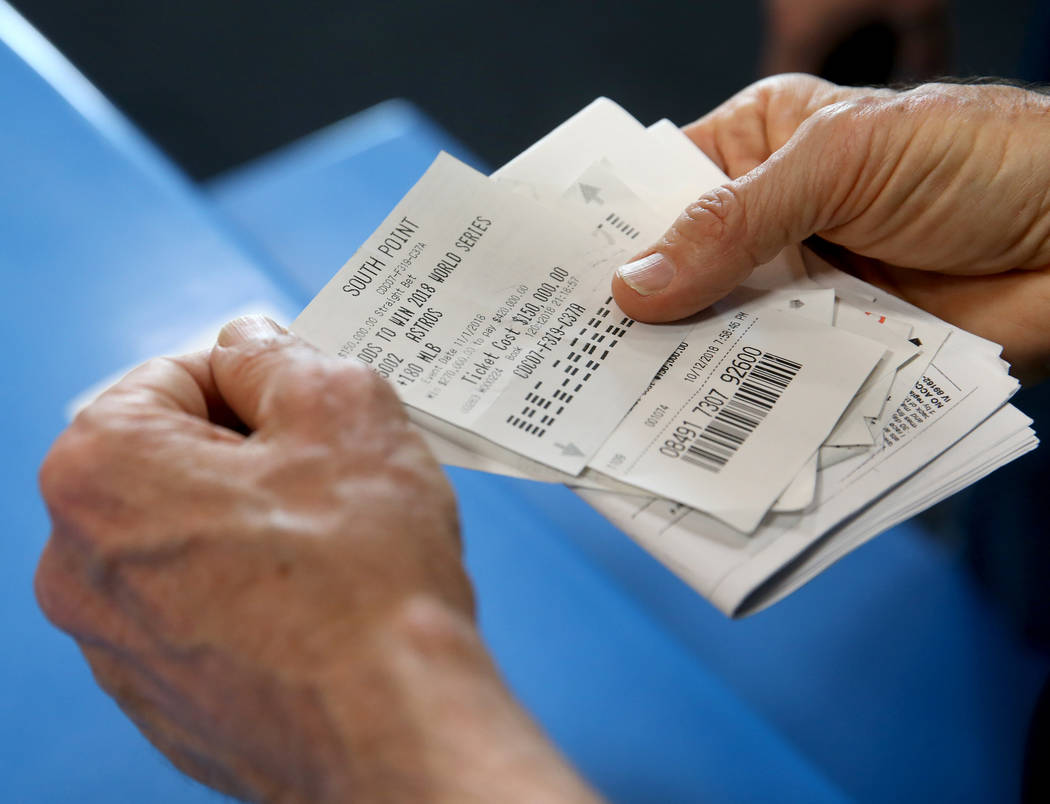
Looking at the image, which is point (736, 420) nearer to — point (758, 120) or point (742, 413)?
point (742, 413)

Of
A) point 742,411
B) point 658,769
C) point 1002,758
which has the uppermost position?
point 742,411

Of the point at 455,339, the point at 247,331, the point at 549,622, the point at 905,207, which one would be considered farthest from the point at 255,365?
the point at 905,207

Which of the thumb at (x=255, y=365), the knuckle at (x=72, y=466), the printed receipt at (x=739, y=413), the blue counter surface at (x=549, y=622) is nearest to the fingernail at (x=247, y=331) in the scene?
the thumb at (x=255, y=365)

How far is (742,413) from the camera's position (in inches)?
27.0

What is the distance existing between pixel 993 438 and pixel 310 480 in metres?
0.52

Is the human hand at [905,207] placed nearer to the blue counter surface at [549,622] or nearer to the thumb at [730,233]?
the thumb at [730,233]

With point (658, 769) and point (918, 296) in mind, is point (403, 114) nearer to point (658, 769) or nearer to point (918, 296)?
Result: point (918, 296)

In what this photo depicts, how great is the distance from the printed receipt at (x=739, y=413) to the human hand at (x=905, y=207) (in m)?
0.06

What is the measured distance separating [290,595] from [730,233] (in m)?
0.47

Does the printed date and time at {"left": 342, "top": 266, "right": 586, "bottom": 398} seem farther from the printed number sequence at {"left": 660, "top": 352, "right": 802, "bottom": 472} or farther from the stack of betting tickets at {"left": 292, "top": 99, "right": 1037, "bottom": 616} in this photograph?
the printed number sequence at {"left": 660, "top": 352, "right": 802, "bottom": 472}

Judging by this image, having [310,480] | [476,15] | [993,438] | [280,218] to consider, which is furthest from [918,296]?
[476,15]

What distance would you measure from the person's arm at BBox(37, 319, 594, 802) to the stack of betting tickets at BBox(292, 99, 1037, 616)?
0.43 ft

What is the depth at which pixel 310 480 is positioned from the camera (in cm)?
52

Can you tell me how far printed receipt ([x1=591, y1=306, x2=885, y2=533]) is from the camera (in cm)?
65
